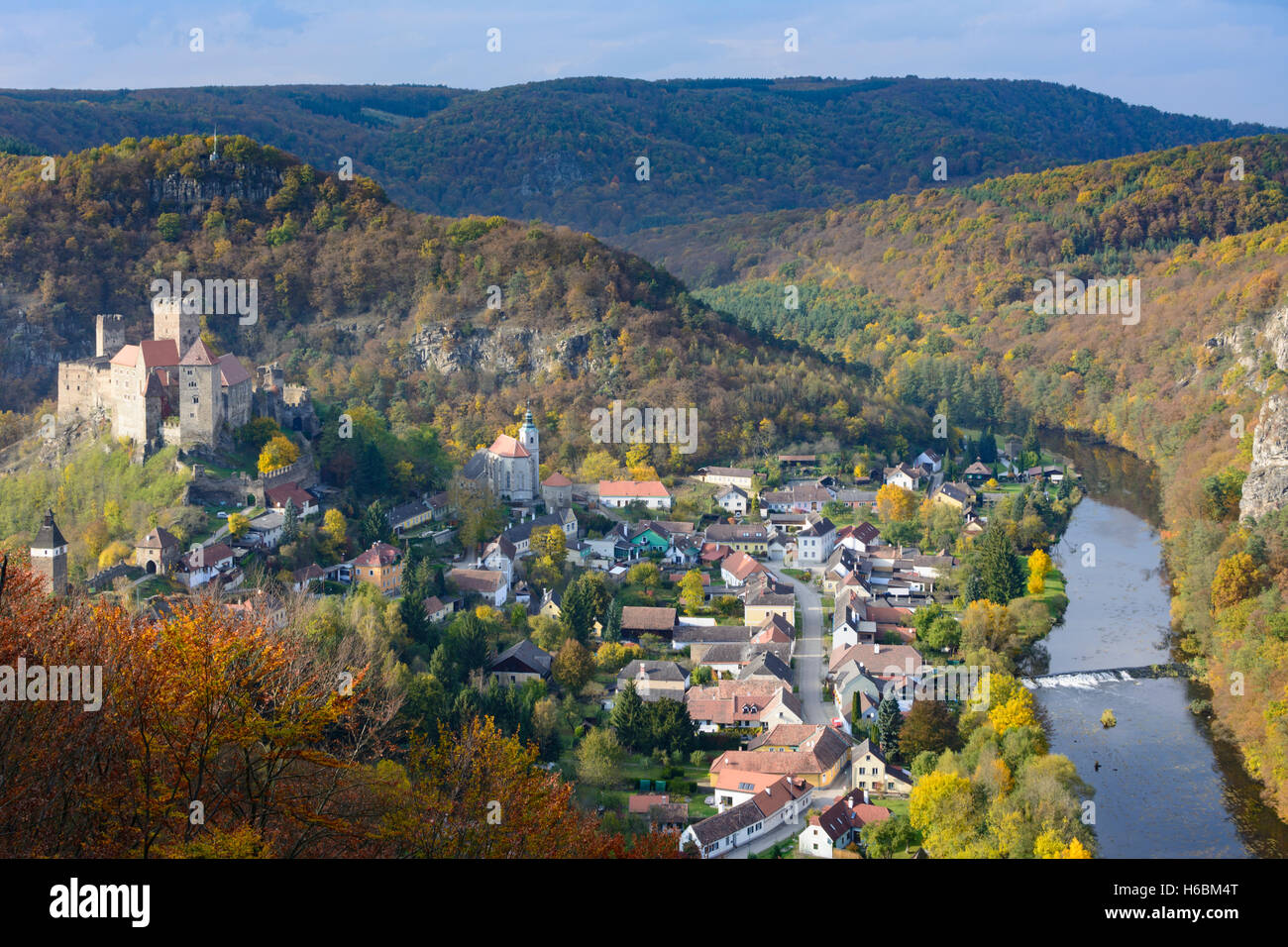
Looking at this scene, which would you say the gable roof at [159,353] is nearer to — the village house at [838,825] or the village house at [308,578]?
the village house at [308,578]

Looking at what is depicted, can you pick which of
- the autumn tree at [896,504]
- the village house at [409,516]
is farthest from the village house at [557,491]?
the autumn tree at [896,504]

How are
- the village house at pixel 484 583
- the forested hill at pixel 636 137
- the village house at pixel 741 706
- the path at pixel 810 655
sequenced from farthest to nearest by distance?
the forested hill at pixel 636 137 → the village house at pixel 484 583 → the path at pixel 810 655 → the village house at pixel 741 706

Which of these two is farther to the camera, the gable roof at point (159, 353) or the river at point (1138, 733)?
the gable roof at point (159, 353)

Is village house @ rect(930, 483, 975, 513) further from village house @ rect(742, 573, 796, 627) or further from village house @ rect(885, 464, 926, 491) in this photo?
village house @ rect(742, 573, 796, 627)

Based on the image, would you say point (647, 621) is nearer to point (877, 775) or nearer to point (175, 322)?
point (877, 775)

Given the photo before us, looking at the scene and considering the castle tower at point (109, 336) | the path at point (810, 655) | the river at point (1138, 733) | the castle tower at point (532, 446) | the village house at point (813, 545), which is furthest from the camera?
the castle tower at point (532, 446)
